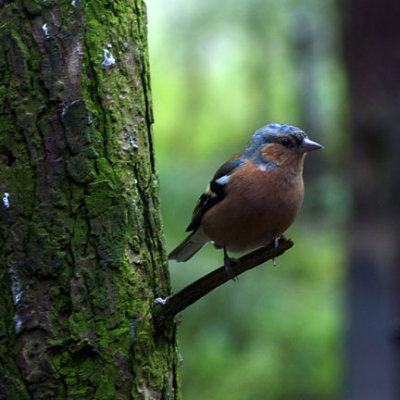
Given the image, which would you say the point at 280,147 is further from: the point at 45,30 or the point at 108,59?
the point at 45,30

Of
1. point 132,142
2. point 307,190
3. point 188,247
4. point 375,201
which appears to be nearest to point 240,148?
point 307,190

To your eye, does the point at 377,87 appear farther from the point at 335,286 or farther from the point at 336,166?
the point at 336,166

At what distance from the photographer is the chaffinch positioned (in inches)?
123

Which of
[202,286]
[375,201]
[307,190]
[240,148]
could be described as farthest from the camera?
[240,148]

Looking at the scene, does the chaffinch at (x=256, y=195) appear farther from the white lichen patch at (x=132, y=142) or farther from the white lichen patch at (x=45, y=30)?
the white lichen patch at (x=45, y=30)

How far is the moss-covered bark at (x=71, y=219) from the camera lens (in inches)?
93.0

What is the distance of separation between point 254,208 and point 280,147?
1.73 feet

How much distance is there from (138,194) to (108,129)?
0.32 meters

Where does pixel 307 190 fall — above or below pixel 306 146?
below

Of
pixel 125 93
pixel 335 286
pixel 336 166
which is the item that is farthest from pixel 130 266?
pixel 336 166

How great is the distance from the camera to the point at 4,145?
8.02 ft

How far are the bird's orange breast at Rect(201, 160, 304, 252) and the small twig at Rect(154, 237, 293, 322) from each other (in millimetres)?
511

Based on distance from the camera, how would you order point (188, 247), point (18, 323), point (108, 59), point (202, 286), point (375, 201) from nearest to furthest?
1. point (18, 323)
2. point (202, 286)
3. point (108, 59)
4. point (188, 247)
5. point (375, 201)

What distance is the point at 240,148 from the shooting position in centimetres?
1533
